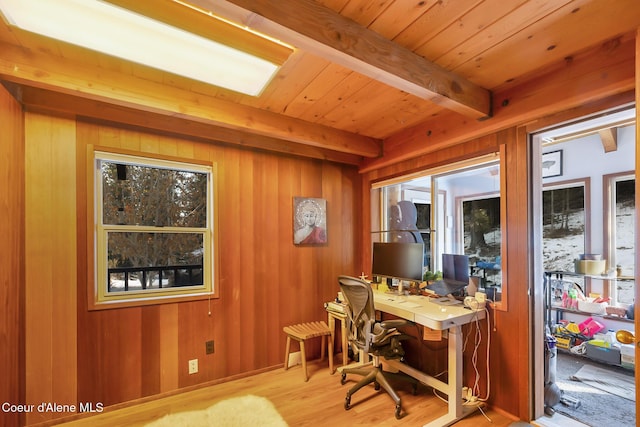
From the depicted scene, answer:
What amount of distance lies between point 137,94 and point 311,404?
264 cm

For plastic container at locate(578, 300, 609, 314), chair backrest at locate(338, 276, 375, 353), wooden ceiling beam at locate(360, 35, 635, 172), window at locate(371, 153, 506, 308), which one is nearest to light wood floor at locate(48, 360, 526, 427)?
chair backrest at locate(338, 276, 375, 353)

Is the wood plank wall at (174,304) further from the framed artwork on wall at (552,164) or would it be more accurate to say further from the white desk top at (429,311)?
the framed artwork on wall at (552,164)

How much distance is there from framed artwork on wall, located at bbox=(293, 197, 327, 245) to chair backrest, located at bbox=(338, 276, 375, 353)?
846mm

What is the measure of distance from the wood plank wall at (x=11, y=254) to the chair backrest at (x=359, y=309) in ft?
7.40

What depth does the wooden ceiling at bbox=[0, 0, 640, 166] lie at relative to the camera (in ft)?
4.22

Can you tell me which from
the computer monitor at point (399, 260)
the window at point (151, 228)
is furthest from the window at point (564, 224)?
the window at point (151, 228)

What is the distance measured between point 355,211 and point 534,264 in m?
1.93

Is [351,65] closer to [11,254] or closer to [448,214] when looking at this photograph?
[11,254]

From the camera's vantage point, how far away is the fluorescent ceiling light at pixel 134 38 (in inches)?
50.3

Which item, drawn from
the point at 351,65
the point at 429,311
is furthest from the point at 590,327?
the point at 351,65

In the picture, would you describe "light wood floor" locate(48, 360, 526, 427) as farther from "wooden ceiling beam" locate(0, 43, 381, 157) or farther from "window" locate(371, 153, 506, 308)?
"wooden ceiling beam" locate(0, 43, 381, 157)

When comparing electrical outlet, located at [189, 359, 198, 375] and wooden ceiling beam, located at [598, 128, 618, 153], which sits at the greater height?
wooden ceiling beam, located at [598, 128, 618, 153]

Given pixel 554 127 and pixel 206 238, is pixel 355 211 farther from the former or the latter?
pixel 554 127

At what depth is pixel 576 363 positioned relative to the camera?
2.91m
